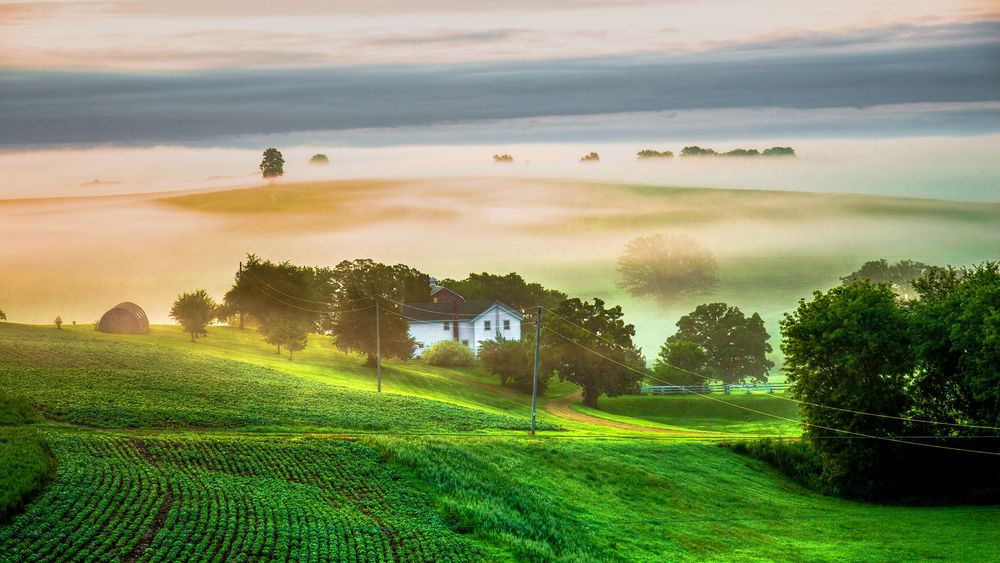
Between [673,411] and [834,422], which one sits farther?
[673,411]

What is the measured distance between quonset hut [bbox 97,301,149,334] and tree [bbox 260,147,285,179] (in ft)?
219

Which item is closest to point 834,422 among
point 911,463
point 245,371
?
point 911,463

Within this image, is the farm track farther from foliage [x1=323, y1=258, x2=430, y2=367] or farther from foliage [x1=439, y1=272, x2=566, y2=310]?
foliage [x1=439, y1=272, x2=566, y2=310]

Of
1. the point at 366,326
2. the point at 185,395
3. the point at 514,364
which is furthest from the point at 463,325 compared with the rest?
the point at 185,395

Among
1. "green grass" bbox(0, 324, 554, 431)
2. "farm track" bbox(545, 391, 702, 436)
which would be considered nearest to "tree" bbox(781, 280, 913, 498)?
"farm track" bbox(545, 391, 702, 436)

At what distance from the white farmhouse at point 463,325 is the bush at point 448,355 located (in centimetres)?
618

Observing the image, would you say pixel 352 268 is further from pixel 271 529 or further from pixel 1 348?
pixel 271 529

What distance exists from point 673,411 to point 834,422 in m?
33.6

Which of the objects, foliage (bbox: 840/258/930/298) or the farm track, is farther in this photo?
foliage (bbox: 840/258/930/298)

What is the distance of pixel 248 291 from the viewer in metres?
124

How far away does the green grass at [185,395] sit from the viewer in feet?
179

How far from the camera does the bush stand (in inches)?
4717

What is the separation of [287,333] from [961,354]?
74.4 meters

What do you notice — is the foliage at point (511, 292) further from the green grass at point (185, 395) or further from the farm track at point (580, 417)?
the green grass at point (185, 395)
